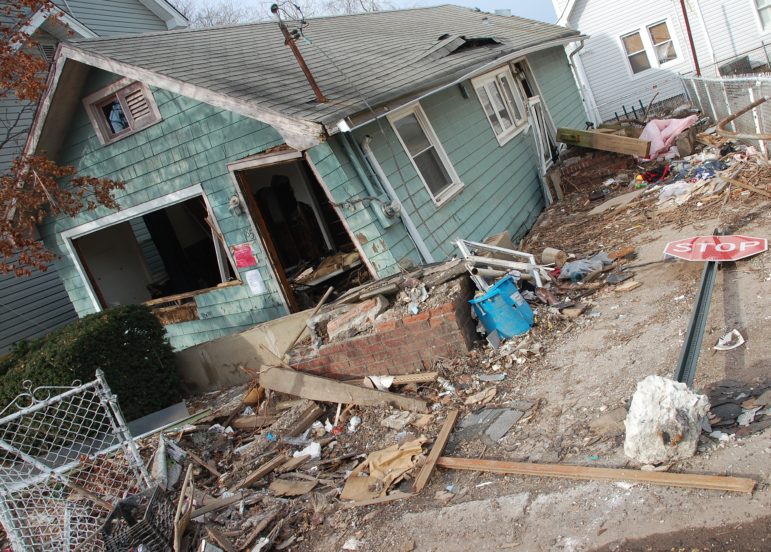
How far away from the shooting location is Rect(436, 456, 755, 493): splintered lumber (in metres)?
3.40

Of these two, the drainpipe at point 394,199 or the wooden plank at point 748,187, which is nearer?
the wooden plank at point 748,187

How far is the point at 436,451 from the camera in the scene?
16.5 ft

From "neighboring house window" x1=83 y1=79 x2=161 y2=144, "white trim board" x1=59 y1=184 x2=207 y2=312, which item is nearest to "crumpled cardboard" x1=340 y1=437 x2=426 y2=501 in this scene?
"white trim board" x1=59 y1=184 x2=207 y2=312

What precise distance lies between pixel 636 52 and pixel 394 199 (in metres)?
18.2

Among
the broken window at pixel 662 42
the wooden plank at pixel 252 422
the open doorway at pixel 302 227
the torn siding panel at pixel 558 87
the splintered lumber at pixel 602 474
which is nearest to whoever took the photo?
the splintered lumber at pixel 602 474

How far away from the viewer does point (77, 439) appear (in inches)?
293

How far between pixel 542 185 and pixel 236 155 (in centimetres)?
747

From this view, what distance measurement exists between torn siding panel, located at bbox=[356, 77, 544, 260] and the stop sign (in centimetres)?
316

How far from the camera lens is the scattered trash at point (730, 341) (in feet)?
15.7

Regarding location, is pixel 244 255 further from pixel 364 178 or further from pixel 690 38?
pixel 690 38

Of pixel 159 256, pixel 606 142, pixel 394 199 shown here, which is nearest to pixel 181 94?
pixel 394 199

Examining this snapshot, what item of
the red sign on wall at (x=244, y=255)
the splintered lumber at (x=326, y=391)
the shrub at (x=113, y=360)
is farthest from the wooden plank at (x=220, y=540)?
the red sign on wall at (x=244, y=255)

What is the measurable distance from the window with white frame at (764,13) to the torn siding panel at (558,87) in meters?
7.18

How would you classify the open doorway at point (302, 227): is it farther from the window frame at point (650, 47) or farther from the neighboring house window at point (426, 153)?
the window frame at point (650, 47)
